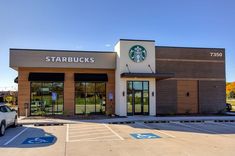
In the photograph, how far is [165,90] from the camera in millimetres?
25203

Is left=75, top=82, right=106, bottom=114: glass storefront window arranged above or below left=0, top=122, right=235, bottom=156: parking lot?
above

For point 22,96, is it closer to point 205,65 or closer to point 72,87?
point 72,87

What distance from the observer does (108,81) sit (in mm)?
24656

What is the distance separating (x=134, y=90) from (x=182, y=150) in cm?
1411

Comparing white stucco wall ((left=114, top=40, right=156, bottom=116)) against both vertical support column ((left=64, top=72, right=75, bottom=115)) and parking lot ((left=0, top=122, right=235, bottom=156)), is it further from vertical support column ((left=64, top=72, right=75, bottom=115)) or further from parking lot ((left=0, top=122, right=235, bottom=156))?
parking lot ((left=0, top=122, right=235, bottom=156))

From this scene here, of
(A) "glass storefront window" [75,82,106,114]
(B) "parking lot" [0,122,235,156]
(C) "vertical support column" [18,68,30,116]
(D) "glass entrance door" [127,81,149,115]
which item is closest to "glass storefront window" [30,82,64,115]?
(C) "vertical support column" [18,68,30,116]

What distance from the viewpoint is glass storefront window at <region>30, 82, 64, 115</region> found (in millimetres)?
23359

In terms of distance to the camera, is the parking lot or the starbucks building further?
the starbucks building

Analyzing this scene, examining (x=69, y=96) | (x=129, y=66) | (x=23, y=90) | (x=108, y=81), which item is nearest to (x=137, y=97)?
(x=129, y=66)

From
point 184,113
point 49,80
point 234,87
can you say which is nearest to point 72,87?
point 49,80

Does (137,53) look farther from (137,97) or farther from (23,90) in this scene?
(23,90)

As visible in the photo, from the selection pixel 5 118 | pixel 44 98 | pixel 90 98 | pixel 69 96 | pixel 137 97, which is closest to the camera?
pixel 5 118

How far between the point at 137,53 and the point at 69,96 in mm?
7595

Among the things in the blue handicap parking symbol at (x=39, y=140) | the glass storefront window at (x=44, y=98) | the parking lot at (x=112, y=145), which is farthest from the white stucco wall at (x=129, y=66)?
the blue handicap parking symbol at (x=39, y=140)
